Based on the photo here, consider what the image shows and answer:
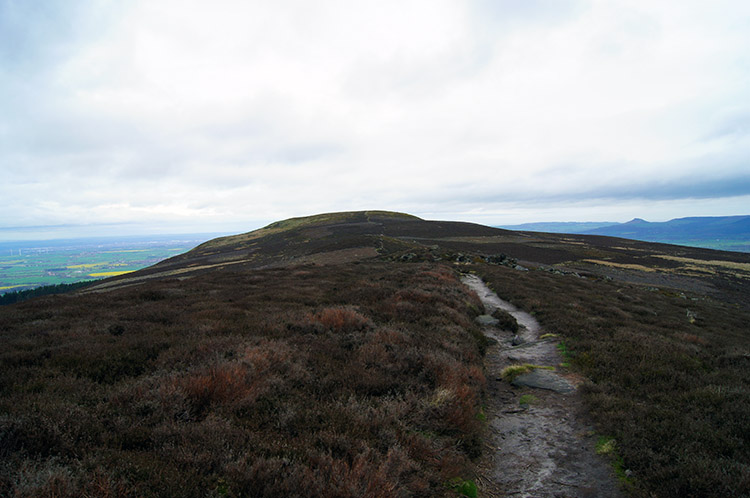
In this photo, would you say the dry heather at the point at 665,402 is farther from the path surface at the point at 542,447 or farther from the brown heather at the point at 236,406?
the brown heather at the point at 236,406

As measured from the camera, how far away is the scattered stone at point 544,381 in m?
9.27

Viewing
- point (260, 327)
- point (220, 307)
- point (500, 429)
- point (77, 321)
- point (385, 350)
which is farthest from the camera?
point (220, 307)

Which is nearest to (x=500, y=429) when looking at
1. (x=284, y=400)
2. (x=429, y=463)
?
(x=429, y=463)

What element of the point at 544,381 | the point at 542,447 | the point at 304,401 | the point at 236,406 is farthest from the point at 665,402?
the point at 236,406

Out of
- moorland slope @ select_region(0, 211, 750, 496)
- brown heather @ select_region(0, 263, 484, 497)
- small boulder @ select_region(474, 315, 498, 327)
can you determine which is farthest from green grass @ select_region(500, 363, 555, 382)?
small boulder @ select_region(474, 315, 498, 327)

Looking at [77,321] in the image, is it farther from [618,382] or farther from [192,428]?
[618,382]

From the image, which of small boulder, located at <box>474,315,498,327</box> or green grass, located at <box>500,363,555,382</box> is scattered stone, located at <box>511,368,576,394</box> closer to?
green grass, located at <box>500,363,555,382</box>

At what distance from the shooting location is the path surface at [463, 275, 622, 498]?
5.59 m

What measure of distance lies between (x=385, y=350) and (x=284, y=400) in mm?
3427

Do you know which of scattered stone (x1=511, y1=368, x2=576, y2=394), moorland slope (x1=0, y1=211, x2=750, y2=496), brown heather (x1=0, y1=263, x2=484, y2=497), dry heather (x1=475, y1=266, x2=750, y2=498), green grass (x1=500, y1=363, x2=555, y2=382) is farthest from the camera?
green grass (x1=500, y1=363, x2=555, y2=382)

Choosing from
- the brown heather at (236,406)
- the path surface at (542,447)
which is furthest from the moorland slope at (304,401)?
the path surface at (542,447)

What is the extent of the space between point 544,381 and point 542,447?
10.9 feet

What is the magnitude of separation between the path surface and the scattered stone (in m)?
0.03

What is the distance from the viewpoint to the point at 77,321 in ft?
39.1
